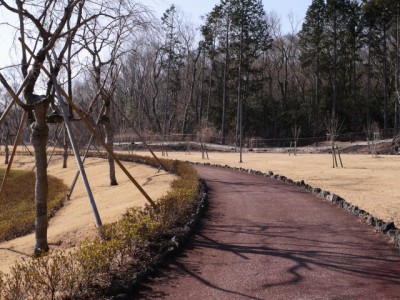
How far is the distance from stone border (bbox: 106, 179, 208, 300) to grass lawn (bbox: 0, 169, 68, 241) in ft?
21.5

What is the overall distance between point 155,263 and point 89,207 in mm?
8615

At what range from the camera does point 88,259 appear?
5508 mm

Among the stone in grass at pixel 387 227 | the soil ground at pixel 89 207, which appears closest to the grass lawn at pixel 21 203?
the soil ground at pixel 89 207

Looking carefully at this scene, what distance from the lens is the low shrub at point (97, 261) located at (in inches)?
197

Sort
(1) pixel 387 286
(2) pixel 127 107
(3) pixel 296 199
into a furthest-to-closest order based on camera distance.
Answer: (2) pixel 127 107, (3) pixel 296 199, (1) pixel 387 286

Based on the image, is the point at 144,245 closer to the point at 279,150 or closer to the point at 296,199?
the point at 296,199

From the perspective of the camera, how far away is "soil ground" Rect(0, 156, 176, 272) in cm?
1082

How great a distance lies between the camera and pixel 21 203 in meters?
19.8

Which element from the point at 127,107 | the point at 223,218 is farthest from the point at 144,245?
the point at 127,107

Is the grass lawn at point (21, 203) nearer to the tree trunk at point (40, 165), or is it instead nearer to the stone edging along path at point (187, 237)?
the tree trunk at point (40, 165)

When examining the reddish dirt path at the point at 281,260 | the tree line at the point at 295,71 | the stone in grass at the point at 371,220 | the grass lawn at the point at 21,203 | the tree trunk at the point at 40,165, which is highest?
the tree line at the point at 295,71

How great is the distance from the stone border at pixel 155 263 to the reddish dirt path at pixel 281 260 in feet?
0.52

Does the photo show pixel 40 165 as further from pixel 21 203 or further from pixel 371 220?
pixel 21 203

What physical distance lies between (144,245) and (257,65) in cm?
5870
